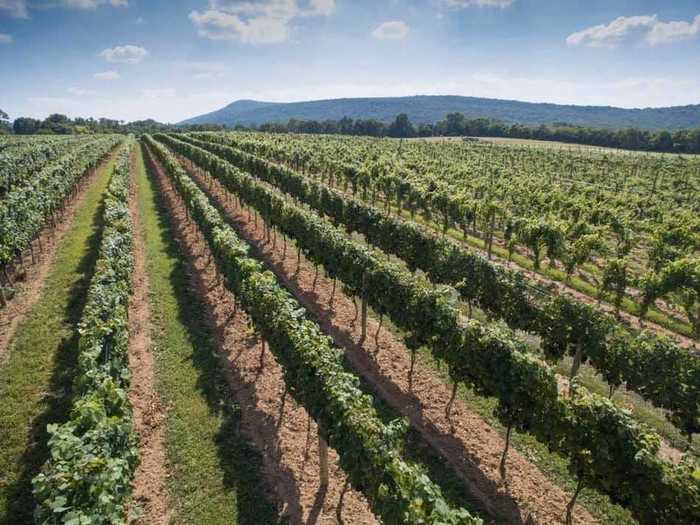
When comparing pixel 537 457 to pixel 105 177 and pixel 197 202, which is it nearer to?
pixel 197 202

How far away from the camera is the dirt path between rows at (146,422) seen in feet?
36.2

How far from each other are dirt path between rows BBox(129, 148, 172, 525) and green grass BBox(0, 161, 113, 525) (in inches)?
88.4

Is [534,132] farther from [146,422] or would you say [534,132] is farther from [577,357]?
[146,422]

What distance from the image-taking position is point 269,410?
14523 millimetres

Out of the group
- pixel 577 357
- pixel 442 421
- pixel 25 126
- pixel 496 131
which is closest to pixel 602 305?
pixel 577 357

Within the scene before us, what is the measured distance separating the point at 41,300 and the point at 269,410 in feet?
49.8

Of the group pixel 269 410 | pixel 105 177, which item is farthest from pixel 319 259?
pixel 105 177

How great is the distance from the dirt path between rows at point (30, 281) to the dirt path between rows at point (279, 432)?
28.0 feet

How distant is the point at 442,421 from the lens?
14.4 meters

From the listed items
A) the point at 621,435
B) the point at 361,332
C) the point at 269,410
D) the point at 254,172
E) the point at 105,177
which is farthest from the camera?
the point at 105,177

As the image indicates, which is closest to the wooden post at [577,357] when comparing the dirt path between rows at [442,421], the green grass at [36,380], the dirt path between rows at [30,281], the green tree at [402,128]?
the dirt path between rows at [442,421]

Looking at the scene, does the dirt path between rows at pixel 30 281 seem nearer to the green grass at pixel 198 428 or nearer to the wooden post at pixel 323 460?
the green grass at pixel 198 428

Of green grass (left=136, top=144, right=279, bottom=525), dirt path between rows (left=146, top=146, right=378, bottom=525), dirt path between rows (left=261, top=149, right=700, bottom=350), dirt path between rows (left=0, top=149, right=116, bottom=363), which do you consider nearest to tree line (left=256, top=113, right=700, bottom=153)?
dirt path between rows (left=261, top=149, right=700, bottom=350)

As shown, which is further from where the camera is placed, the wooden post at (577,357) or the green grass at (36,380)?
the wooden post at (577,357)
